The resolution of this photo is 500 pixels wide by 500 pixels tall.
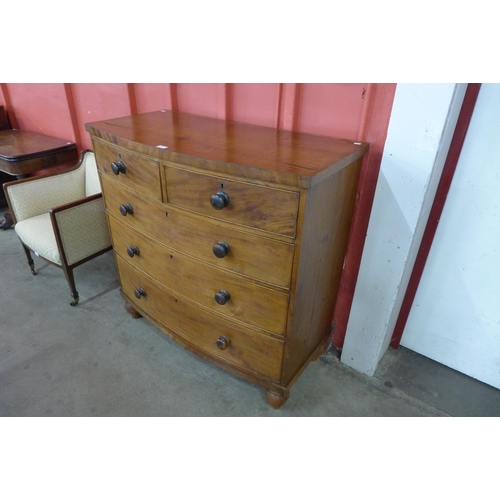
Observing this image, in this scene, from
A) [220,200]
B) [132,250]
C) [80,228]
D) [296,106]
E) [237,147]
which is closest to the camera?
[220,200]

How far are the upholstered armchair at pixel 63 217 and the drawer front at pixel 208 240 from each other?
61 cm

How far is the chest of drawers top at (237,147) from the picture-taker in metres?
1.15

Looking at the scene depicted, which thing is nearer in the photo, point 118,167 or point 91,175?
point 118,167

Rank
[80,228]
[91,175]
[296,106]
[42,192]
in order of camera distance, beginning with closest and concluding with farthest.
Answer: [296,106], [80,228], [42,192], [91,175]

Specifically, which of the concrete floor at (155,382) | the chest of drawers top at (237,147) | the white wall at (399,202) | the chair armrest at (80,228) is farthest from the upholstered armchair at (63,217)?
the white wall at (399,202)

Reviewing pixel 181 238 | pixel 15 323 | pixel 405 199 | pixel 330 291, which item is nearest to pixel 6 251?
pixel 15 323

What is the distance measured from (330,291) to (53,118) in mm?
2559

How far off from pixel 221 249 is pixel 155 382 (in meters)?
0.91

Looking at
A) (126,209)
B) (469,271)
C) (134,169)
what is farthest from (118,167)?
(469,271)

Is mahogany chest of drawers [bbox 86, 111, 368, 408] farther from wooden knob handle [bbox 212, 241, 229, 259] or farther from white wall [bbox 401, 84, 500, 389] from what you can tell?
white wall [bbox 401, 84, 500, 389]

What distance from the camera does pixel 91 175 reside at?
2.61 meters

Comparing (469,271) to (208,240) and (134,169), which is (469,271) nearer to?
(208,240)

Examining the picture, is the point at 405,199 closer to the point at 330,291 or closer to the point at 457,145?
the point at 457,145

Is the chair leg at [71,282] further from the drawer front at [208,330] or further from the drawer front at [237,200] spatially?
the drawer front at [237,200]
